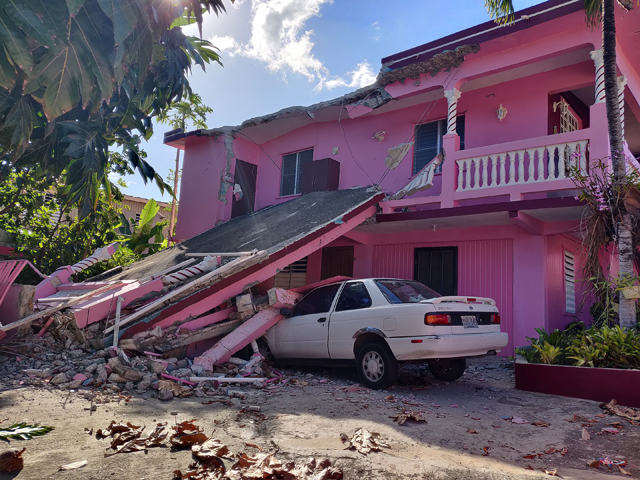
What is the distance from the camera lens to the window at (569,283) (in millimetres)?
10711

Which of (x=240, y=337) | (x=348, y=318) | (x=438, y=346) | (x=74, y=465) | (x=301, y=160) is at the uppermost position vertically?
(x=301, y=160)

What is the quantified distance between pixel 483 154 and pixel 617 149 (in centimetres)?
252

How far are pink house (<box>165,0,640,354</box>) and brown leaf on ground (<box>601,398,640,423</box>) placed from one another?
10.0ft

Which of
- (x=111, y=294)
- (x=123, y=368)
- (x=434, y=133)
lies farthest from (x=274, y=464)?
(x=434, y=133)

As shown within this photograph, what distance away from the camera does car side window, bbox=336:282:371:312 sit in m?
6.94

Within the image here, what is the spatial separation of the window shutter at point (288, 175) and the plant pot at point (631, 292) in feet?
31.4

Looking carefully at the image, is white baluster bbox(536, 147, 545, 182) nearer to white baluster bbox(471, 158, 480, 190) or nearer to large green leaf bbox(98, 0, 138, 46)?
white baluster bbox(471, 158, 480, 190)

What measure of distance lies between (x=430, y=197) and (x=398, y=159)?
2.29 m

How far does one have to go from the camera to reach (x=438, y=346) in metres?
5.98

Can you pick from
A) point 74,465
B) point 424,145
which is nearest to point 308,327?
point 74,465

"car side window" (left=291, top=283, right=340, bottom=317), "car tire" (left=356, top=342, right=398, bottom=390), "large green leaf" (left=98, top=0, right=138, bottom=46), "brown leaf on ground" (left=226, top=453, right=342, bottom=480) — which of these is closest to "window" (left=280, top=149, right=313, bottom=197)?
"car side window" (left=291, top=283, right=340, bottom=317)

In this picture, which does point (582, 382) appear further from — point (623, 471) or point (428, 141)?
point (428, 141)

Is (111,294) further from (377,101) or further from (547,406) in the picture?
(377,101)

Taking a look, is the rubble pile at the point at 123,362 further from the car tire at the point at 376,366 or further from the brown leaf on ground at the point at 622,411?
the brown leaf on ground at the point at 622,411
